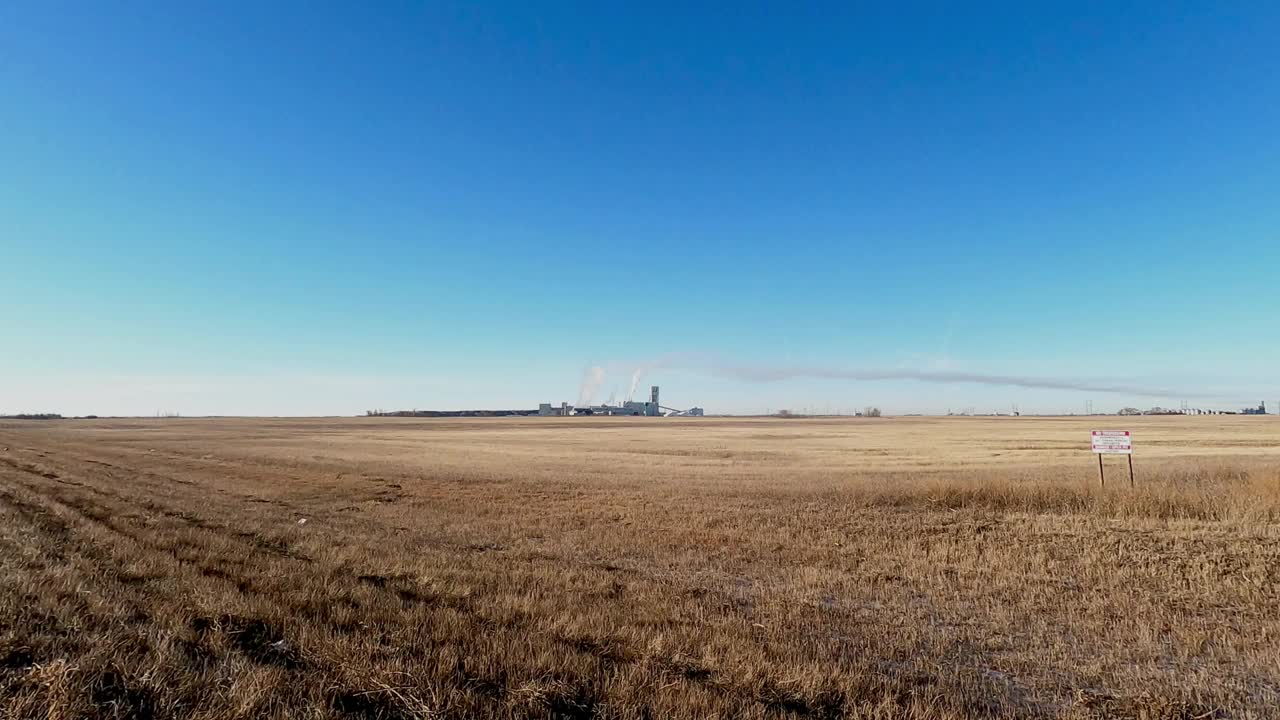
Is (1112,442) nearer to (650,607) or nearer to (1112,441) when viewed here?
(1112,441)

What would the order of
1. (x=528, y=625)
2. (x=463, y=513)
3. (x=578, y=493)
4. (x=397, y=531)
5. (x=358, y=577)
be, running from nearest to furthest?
(x=528, y=625)
(x=358, y=577)
(x=397, y=531)
(x=463, y=513)
(x=578, y=493)

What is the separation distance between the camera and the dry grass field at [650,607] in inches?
208

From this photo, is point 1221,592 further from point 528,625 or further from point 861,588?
point 528,625

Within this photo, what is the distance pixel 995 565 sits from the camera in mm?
12516

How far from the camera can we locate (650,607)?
29.7 feet

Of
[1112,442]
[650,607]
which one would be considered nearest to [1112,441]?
[1112,442]

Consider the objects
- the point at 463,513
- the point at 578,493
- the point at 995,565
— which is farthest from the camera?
the point at 578,493

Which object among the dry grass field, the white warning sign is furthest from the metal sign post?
the dry grass field

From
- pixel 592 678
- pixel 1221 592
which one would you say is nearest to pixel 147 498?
pixel 592 678

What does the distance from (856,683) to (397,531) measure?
1262 centimetres

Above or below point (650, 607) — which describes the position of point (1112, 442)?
above

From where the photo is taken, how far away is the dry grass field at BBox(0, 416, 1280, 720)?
17.4 feet

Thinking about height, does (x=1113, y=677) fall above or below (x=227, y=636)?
below

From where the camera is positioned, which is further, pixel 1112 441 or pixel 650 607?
pixel 1112 441
